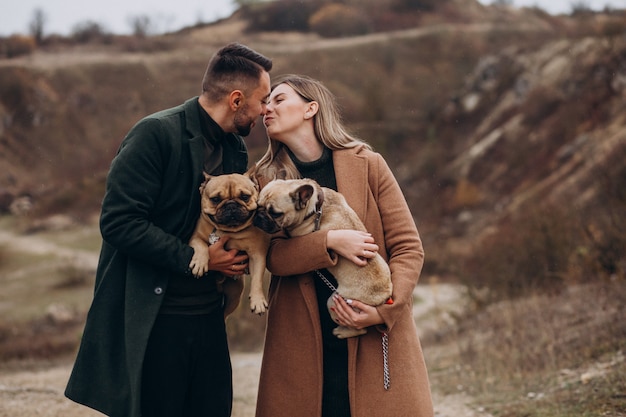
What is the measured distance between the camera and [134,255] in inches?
152

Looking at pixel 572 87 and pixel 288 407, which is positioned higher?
pixel 572 87

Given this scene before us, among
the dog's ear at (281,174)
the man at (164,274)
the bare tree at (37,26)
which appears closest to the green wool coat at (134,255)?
the man at (164,274)

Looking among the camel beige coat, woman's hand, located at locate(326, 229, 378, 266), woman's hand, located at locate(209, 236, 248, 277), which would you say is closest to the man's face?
the camel beige coat

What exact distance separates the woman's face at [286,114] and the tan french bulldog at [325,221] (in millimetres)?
328

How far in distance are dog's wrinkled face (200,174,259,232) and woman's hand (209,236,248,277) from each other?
0.13 metres

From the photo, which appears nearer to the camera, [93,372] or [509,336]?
Answer: [93,372]

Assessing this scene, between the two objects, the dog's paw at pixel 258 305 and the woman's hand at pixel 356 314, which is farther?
the dog's paw at pixel 258 305

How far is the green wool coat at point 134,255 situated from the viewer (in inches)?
151

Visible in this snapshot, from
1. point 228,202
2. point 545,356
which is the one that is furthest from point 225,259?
point 545,356

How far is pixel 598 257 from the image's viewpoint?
1313cm

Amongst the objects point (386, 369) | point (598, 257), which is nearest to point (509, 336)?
point (598, 257)

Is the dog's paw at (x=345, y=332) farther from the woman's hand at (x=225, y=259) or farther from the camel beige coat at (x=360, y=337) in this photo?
the woman's hand at (x=225, y=259)

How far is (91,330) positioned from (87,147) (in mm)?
47498

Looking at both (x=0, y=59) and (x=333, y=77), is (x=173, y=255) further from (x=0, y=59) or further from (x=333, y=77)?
(x=0, y=59)
